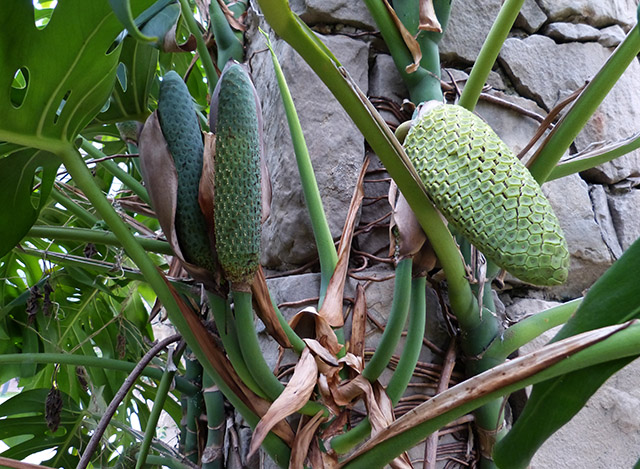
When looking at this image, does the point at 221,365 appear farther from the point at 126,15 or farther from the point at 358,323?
the point at 126,15

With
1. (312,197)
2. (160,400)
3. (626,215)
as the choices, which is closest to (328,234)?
(312,197)

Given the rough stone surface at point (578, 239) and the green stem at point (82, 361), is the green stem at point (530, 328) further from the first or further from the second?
the green stem at point (82, 361)

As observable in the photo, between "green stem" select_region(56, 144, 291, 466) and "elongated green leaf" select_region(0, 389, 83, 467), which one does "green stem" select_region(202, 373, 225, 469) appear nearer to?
"green stem" select_region(56, 144, 291, 466)

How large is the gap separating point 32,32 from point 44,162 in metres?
0.16

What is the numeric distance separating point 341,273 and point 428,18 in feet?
1.10

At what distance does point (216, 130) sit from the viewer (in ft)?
1.82

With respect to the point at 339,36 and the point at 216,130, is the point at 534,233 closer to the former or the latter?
the point at 216,130

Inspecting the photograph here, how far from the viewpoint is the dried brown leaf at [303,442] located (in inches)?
24.2

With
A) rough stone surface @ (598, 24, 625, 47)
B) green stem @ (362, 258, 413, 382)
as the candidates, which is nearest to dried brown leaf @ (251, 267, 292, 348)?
green stem @ (362, 258, 413, 382)

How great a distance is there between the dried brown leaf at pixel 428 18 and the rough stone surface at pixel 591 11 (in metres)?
0.42

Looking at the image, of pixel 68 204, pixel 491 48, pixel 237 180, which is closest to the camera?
pixel 237 180

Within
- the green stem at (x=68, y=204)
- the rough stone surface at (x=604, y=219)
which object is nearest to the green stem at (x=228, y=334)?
the green stem at (x=68, y=204)

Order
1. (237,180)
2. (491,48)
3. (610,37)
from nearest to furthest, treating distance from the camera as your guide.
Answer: (237,180) → (491,48) → (610,37)

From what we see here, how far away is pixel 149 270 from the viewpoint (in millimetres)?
574
